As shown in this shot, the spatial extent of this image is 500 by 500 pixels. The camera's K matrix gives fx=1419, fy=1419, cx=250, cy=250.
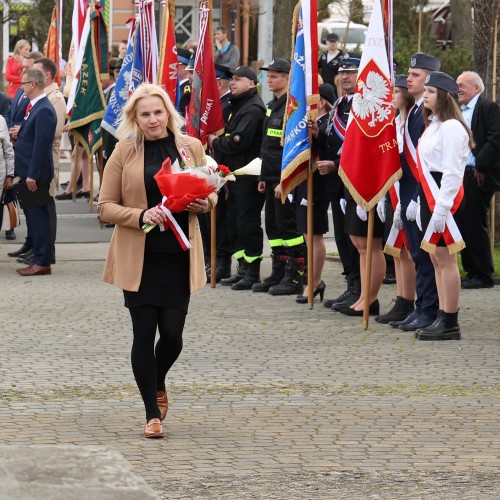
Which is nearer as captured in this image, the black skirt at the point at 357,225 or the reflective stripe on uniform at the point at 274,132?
the black skirt at the point at 357,225

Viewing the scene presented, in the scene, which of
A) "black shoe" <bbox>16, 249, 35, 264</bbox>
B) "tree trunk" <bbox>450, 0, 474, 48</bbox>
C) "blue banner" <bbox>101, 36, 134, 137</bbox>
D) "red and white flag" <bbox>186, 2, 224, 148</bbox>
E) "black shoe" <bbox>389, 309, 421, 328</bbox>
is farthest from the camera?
"tree trunk" <bbox>450, 0, 474, 48</bbox>

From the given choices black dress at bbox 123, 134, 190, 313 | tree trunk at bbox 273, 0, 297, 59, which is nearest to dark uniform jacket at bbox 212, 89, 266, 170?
black dress at bbox 123, 134, 190, 313

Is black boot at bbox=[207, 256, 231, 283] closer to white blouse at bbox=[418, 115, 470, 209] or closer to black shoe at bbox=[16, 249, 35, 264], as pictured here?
black shoe at bbox=[16, 249, 35, 264]

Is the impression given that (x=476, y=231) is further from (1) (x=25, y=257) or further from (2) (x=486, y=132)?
(1) (x=25, y=257)

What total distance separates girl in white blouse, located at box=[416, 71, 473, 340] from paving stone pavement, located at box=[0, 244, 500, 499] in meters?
0.34

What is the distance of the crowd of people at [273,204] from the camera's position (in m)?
7.79

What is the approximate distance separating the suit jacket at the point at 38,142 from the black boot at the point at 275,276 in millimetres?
2743

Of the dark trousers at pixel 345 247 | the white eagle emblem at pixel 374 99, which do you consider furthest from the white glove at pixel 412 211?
the dark trousers at pixel 345 247

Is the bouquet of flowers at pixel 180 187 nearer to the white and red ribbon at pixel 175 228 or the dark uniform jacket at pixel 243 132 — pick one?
the white and red ribbon at pixel 175 228

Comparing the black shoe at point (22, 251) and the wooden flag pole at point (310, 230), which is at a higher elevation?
the wooden flag pole at point (310, 230)

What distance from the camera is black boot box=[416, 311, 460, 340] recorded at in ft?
36.3

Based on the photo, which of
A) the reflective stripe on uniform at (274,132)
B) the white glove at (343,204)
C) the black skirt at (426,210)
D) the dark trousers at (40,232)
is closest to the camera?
the black skirt at (426,210)

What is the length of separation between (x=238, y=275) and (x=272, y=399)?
18.4ft

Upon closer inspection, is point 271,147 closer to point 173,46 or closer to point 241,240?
point 241,240
